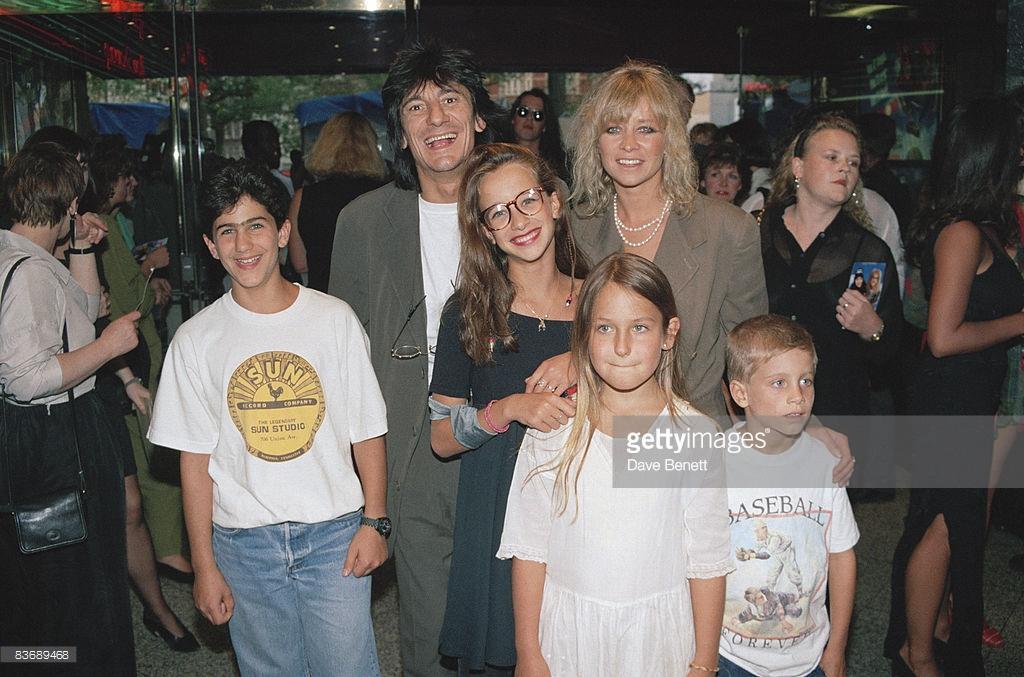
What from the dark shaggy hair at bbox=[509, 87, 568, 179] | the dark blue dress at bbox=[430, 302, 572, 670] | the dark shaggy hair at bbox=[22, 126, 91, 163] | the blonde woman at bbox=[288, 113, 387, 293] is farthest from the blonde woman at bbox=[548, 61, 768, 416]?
the dark shaggy hair at bbox=[509, 87, 568, 179]

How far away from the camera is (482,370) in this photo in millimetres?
2367

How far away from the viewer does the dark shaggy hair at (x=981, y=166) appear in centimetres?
299

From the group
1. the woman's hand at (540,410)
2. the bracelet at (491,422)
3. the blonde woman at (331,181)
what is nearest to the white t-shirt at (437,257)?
the bracelet at (491,422)

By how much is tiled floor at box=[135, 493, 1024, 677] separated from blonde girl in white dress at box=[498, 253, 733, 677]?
1.63 metres

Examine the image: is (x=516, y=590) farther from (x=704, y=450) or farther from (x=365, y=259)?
(x=365, y=259)

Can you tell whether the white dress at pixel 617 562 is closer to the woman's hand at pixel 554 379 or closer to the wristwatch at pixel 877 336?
the woman's hand at pixel 554 379

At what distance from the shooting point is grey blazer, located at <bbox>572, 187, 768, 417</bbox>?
2.51m

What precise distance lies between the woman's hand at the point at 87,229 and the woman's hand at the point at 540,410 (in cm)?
176

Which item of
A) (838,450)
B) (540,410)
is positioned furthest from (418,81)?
(838,450)

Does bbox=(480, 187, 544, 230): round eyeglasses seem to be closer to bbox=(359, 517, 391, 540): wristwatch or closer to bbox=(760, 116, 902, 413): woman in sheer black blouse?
bbox=(359, 517, 391, 540): wristwatch

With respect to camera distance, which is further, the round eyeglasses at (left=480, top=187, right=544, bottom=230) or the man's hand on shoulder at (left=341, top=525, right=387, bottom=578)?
the man's hand on shoulder at (left=341, top=525, right=387, bottom=578)

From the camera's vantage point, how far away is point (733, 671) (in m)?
2.36

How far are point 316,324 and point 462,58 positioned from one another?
2.95 ft

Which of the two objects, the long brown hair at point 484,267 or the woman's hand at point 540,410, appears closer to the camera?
the woman's hand at point 540,410
